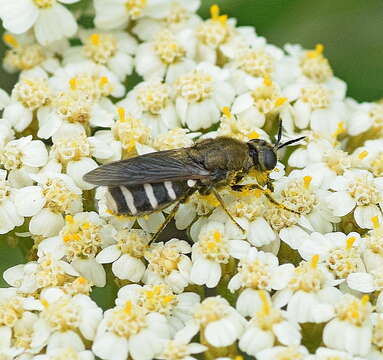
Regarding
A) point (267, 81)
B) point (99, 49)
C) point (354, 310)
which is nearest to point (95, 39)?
point (99, 49)

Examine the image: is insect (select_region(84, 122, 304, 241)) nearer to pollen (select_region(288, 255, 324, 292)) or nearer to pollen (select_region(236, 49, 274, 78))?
pollen (select_region(288, 255, 324, 292))

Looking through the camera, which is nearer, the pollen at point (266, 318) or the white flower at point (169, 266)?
the pollen at point (266, 318)

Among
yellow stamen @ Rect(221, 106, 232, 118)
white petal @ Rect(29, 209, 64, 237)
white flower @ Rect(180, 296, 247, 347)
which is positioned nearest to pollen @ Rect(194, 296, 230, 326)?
white flower @ Rect(180, 296, 247, 347)

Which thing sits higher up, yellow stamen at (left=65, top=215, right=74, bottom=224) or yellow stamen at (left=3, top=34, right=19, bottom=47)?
yellow stamen at (left=3, top=34, right=19, bottom=47)

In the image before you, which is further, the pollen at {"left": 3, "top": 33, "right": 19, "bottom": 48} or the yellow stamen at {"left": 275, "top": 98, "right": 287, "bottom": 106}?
the pollen at {"left": 3, "top": 33, "right": 19, "bottom": 48}

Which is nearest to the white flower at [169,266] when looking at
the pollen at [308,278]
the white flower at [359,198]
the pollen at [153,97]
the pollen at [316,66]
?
the pollen at [308,278]

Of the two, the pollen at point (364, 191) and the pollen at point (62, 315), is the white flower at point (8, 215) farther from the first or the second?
the pollen at point (364, 191)

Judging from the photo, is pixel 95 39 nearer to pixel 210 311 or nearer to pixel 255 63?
pixel 255 63
